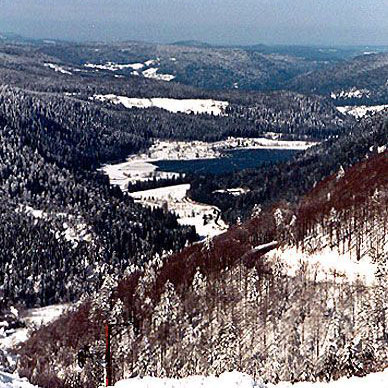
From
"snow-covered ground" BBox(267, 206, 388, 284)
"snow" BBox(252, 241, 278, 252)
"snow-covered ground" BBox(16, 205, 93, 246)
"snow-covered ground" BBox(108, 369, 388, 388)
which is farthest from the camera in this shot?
"snow-covered ground" BBox(16, 205, 93, 246)

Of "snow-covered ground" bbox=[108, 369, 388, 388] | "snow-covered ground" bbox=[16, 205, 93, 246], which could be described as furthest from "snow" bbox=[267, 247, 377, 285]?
"snow-covered ground" bbox=[16, 205, 93, 246]

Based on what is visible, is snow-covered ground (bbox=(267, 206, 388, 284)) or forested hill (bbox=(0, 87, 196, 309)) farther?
forested hill (bbox=(0, 87, 196, 309))

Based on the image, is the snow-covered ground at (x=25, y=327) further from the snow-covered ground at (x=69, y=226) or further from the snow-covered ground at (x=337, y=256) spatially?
the snow-covered ground at (x=337, y=256)

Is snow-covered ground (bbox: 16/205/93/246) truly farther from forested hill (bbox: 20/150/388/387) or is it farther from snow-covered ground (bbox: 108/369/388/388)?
snow-covered ground (bbox: 108/369/388/388)

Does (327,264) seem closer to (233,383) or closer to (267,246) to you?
(267,246)

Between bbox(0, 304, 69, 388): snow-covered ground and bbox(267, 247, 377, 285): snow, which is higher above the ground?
bbox(267, 247, 377, 285): snow
